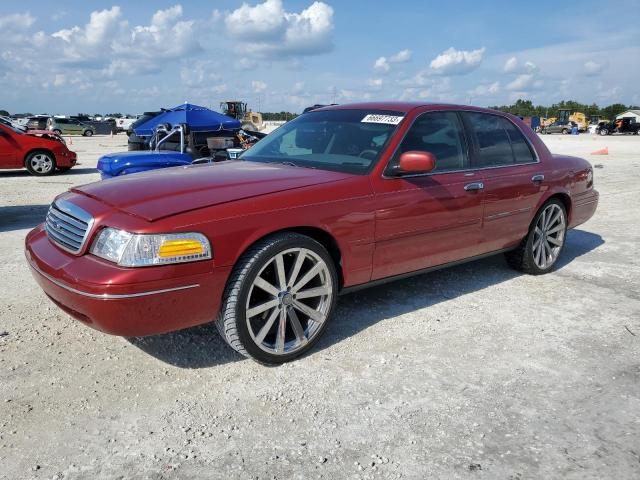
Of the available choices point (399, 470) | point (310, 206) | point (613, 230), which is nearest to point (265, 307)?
point (310, 206)

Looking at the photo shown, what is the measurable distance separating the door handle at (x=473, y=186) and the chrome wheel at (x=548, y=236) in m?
1.09

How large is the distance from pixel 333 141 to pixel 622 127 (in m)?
49.6

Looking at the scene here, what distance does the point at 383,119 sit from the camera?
157 inches

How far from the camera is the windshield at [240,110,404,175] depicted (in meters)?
3.74

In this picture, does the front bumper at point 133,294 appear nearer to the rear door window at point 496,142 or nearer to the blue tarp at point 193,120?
the rear door window at point 496,142

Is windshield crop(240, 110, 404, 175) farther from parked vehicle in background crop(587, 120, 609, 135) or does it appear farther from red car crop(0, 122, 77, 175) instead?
parked vehicle in background crop(587, 120, 609, 135)

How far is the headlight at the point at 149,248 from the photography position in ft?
8.62

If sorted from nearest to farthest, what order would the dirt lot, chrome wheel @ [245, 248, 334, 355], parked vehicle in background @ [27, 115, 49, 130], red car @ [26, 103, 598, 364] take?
the dirt lot → red car @ [26, 103, 598, 364] → chrome wheel @ [245, 248, 334, 355] → parked vehicle in background @ [27, 115, 49, 130]

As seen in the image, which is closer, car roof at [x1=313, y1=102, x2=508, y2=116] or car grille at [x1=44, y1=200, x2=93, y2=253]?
car grille at [x1=44, y1=200, x2=93, y2=253]

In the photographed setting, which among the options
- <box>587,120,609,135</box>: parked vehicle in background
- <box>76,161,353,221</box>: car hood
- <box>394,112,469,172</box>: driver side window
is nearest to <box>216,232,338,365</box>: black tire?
<box>76,161,353,221</box>: car hood

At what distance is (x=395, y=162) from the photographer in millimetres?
3676

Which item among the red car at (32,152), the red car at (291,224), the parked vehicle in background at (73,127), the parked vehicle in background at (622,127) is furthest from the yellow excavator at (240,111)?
the red car at (291,224)

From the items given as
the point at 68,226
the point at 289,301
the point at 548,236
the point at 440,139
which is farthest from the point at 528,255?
the point at 68,226

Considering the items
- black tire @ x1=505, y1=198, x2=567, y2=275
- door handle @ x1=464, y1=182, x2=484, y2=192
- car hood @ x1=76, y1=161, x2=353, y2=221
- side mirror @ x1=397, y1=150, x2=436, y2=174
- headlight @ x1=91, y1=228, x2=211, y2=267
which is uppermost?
side mirror @ x1=397, y1=150, x2=436, y2=174
